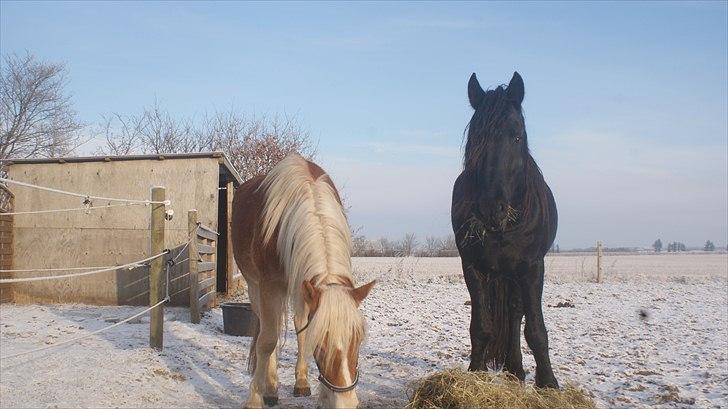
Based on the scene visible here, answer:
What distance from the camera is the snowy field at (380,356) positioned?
451 cm

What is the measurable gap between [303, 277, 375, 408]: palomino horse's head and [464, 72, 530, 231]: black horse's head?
1453mm

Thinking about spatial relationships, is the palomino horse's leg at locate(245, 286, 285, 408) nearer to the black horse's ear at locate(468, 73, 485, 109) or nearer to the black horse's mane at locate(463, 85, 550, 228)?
the black horse's mane at locate(463, 85, 550, 228)

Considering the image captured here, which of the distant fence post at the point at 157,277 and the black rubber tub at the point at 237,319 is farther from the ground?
the distant fence post at the point at 157,277

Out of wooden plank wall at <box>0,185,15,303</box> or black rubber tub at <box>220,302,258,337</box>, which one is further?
wooden plank wall at <box>0,185,15,303</box>

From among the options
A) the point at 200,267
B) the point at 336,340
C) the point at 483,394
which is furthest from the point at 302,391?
the point at 200,267

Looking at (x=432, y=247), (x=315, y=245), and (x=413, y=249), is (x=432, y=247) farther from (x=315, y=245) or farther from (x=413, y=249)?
(x=315, y=245)

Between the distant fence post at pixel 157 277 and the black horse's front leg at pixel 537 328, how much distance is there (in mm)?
3582

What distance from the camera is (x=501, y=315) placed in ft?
15.0

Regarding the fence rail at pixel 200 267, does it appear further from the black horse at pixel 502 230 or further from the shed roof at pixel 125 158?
the black horse at pixel 502 230

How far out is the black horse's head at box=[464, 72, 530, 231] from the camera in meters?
4.00

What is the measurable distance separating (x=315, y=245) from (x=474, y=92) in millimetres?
1835

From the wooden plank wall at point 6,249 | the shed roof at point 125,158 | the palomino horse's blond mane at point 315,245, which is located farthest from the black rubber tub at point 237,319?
the wooden plank wall at point 6,249

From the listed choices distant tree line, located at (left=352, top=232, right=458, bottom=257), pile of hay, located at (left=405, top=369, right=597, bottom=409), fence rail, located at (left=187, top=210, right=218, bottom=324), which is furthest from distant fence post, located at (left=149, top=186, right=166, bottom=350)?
distant tree line, located at (left=352, top=232, right=458, bottom=257)

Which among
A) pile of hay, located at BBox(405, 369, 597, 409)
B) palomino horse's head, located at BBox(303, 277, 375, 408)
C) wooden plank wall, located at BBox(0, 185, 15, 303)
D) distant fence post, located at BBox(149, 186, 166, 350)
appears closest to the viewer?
palomino horse's head, located at BBox(303, 277, 375, 408)
